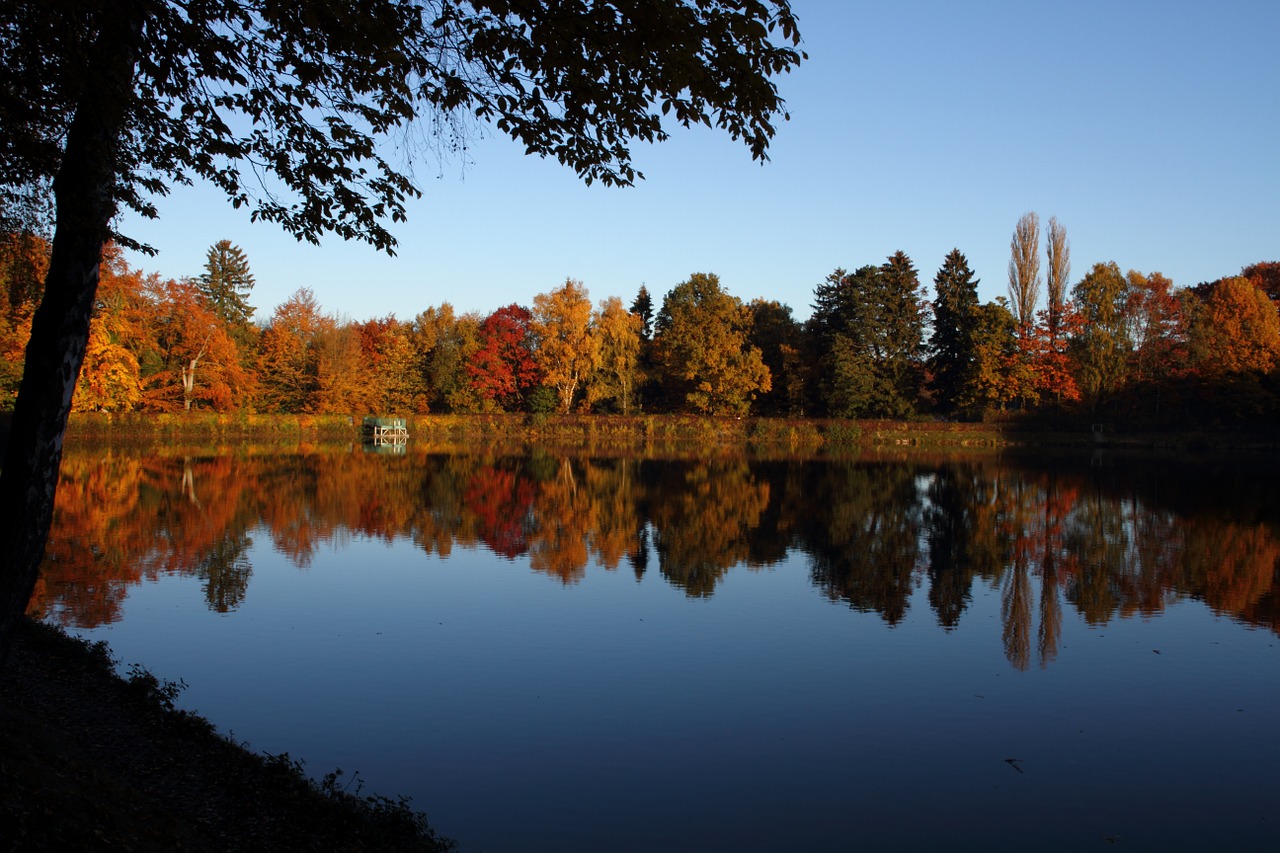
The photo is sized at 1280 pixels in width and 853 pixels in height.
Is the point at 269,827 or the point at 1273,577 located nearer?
the point at 269,827

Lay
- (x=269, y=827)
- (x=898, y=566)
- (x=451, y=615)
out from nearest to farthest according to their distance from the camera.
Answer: (x=269, y=827), (x=451, y=615), (x=898, y=566)

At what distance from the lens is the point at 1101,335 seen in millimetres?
54000

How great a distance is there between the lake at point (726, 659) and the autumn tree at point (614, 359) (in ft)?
117

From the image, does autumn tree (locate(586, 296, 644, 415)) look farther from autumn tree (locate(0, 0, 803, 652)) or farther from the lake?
autumn tree (locate(0, 0, 803, 652))

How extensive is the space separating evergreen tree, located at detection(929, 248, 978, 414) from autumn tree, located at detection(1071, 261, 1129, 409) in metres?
6.64

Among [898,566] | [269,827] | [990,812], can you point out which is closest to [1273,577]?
[898,566]

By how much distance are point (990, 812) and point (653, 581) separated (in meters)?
8.30

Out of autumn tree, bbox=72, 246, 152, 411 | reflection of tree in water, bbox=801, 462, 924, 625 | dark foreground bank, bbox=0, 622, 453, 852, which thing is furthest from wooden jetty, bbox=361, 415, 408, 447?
dark foreground bank, bbox=0, 622, 453, 852

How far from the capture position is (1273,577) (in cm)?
1495

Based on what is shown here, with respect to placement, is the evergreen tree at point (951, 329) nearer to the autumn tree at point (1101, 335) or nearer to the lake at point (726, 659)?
the autumn tree at point (1101, 335)

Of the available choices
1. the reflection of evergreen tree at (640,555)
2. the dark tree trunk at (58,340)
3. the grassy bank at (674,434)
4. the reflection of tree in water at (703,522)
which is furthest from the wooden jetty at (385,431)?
the dark tree trunk at (58,340)

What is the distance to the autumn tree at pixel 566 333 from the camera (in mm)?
57000

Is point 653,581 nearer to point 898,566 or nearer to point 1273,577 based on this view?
point 898,566

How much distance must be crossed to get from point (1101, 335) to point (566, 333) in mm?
31737
